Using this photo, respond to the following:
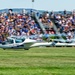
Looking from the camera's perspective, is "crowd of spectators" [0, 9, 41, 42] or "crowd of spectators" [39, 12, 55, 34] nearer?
"crowd of spectators" [0, 9, 41, 42]

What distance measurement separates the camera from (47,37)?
48.1 metres

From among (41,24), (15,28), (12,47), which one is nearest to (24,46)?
(12,47)

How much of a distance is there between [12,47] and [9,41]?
175cm

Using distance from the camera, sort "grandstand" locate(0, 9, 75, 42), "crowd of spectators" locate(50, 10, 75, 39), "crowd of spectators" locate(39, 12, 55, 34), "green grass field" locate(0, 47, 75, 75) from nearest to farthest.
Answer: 1. "green grass field" locate(0, 47, 75, 75)
2. "grandstand" locate(0, 9, 75, 42)
3. "crowd of spectators" locate(50, 10, 75, 39)
4. "crowd of spectators" locate(39, 12, 55, 34)

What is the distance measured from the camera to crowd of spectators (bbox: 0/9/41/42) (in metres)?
47.0

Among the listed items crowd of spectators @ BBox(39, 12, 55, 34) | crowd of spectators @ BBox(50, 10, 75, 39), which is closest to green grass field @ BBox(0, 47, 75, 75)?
crowd of spectators @ BBox(50, 10, 75, 39)

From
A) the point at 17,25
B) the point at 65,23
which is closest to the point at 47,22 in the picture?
the point at 65,23

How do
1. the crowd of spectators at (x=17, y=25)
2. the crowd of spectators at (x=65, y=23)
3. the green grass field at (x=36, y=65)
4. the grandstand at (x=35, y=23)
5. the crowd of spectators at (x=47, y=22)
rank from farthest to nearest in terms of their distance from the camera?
the crowd of spectators at (x=47, y=22) < the crowd of spectators at (x=65, y=23) < the grandstand at (x=35, y=23) < the crowd of spectators at (x=17, y=25) < the green grass field at (x=36, y=65)

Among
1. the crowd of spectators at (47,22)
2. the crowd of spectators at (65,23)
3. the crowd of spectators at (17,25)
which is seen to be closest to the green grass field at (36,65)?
the crowd of spectators at (17,25)

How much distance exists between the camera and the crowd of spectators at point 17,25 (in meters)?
47.0

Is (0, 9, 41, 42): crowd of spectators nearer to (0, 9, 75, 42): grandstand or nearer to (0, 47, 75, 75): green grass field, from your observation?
(0, 9, 75, 42): grandstand

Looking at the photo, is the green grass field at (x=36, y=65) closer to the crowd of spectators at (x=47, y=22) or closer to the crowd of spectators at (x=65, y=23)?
the crowd of spectators at (x=65, y=23)

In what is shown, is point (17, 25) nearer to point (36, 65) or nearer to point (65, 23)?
point (65, 23)

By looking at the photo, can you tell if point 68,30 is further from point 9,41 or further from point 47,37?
point 9,41
